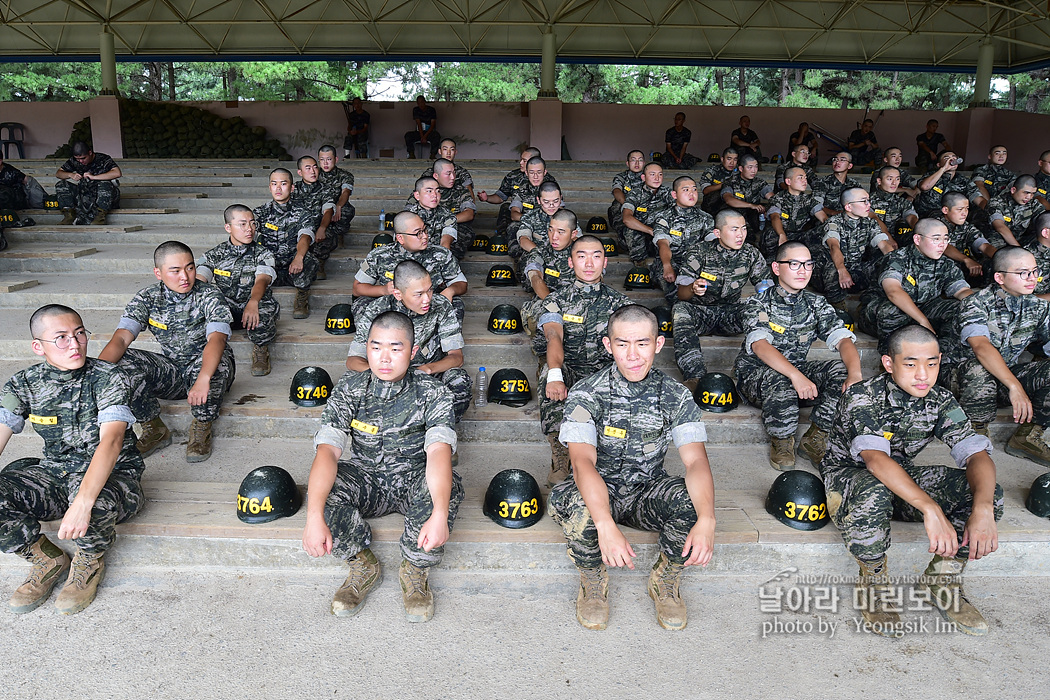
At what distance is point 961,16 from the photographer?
13.1m

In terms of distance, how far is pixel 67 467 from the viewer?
10.6 ft

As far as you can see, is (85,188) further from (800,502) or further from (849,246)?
(800,502)

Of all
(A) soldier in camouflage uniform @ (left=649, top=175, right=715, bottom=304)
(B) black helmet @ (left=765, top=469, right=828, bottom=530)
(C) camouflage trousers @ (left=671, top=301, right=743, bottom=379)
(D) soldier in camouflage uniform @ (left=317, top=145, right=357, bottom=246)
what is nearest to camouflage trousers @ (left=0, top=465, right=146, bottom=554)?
(B) black helmet @ (left=765, top=469, right=828, bottom=530)

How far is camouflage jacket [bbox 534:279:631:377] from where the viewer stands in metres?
4.41

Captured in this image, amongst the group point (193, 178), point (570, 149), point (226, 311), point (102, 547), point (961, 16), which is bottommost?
point (102, 547)

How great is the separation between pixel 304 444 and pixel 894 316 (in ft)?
13.8

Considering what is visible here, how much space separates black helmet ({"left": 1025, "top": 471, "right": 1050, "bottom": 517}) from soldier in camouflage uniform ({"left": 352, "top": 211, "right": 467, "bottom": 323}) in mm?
3502

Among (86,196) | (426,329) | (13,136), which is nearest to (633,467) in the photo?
(426,329)

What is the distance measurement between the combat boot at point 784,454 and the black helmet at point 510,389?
5.13 feet

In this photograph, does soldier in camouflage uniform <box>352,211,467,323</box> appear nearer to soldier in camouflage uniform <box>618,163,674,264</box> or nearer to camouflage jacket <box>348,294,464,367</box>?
camouflage jacket <box>348,294,464,367</box>

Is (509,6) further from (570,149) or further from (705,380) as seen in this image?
(705,380)

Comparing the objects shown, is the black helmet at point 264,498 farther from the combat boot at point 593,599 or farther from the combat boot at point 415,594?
the combat boot at point 593,599

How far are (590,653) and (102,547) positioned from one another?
216 centimetres

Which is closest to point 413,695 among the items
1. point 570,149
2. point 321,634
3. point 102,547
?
point 321,634
